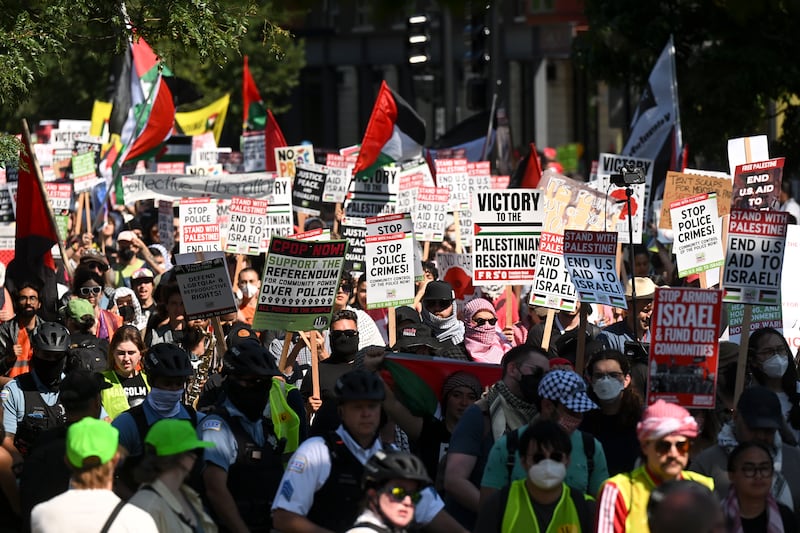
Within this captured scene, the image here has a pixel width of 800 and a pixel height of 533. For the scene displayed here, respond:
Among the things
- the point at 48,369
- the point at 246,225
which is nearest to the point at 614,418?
the point at 48,369

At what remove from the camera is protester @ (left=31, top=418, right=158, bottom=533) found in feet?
18.2

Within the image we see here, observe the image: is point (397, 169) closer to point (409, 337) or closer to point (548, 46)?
point (409, 337)

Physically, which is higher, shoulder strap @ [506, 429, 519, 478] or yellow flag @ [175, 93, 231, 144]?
yellow flag @ [175, 93, 231, 144]

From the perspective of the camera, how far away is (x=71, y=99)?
4075 centimetres

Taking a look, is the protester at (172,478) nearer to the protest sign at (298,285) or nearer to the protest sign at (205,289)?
the protest sign at (298,285)

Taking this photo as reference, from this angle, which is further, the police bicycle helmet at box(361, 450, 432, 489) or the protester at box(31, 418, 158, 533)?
the police bicycle helmet at box(361, 450, 432, 489)

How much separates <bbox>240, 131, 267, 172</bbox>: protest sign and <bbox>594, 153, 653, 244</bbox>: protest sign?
8.03 m

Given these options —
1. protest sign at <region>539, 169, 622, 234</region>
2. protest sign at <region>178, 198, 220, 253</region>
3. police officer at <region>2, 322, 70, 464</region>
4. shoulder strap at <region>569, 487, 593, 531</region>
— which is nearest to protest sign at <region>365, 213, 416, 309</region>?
protest sign at <region>539, 169, 622, 234</region>

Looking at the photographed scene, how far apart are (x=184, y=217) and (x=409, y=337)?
6.02m

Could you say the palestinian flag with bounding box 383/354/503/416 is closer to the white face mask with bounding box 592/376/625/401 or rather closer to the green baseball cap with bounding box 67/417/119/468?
the white face mask with bounding box 592/376/625/401

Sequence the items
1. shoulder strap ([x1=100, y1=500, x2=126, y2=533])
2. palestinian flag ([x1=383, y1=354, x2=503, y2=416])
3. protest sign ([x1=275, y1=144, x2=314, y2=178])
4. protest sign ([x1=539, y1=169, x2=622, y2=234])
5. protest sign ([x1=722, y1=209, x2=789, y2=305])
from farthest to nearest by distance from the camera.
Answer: protest sign ([x1=275, y1=144, x2=314, y2=178]) < protest sign ([x1=539, y1=169, x2=622, y2=234]) < protest sign ([x1=722, y1=209, x2=789, y2=305]) < palestinian flag ([x1=383, y1=354, x2=503, y2=416]) < shoulder strap ([x1=100, y1=500, x2=126, y2=533])

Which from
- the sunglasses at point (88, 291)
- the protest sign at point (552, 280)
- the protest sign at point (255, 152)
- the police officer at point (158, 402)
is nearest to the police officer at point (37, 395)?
the police officer at point (158, 402)

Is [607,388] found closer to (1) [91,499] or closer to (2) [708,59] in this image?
(1) [91,499]

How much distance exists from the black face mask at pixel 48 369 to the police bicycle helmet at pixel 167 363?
44.1 inches
